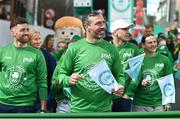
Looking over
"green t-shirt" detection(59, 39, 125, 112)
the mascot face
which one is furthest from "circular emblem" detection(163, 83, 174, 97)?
the mascot face

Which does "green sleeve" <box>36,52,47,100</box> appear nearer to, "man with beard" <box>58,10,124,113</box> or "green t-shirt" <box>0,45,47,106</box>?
"green t-shirt" <box>0,45,47,106</box>

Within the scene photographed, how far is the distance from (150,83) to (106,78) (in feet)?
6.57

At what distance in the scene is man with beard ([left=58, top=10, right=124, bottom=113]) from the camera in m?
6.98

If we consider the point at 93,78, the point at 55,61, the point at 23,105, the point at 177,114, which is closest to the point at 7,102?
the point at 23,105

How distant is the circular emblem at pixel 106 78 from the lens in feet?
22.8

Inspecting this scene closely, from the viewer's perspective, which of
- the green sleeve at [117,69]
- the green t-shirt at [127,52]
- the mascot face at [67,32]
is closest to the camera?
the green sleeve at [117,69]

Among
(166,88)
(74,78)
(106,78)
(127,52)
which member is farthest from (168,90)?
(74,78)

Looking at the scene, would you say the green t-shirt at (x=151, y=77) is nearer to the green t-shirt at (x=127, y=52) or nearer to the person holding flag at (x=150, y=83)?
the person holding flag at (x=150, y=83)

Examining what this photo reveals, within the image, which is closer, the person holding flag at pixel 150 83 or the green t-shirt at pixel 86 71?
the green t-shirt at pixel 86 71

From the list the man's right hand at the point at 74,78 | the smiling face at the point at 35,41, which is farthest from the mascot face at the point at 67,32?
the man's right hand at the point at 74,78

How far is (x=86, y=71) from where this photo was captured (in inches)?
275

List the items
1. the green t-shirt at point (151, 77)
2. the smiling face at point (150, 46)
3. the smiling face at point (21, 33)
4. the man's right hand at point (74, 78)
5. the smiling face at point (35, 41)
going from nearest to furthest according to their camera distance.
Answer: the man's right hand at point (74, 78), the smiling face at point (21, 33), the green t-shirt at point (151, 77), the smiling face at point (150, 46), the smiling face at point (35, 41)

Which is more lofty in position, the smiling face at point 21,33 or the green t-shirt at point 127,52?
the smiling face at point 21,33

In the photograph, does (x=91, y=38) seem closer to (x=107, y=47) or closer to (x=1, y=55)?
(x=107, y=47)
